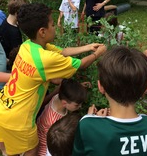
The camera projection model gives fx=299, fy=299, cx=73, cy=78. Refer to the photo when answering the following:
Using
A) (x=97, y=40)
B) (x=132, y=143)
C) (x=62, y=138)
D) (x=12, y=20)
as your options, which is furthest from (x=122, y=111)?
(x=12, y=20)

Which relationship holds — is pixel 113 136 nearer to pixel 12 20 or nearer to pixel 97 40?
pixel 97 40

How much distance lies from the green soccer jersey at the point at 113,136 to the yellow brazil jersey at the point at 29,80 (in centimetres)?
70

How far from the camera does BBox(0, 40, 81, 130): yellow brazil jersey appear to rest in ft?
6.79

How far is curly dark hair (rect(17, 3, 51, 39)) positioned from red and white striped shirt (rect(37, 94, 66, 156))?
2.12 ft

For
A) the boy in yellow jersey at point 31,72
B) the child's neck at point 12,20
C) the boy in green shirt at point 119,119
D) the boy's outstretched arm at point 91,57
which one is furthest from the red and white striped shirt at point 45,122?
the child's neck at point 12,20

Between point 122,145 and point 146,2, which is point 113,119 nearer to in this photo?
point 122,145

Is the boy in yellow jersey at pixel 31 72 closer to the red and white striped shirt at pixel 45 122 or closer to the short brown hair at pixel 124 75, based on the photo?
the red and white striped shirt at pixel 45 122

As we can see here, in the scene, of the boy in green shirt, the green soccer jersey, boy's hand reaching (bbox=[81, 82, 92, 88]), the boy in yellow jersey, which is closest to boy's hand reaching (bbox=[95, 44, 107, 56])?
the boy in yellow jersey

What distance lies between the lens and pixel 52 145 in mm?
2104

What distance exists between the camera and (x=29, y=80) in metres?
2.16

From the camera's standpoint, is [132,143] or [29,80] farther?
[29,80]

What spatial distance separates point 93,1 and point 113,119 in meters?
4.20

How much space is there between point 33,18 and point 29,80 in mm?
451

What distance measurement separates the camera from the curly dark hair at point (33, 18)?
2.17 metres
